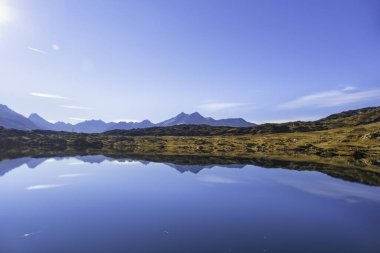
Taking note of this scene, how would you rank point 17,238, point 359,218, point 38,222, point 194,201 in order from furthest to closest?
point 194,201, point 359,218, point 38,222, point 17,238

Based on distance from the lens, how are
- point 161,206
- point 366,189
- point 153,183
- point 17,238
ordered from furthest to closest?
point 153,183 < point 366,189 < point 161,206 < point 17,238

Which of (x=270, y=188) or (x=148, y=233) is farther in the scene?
(x=270, y=188)

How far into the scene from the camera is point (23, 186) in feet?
168

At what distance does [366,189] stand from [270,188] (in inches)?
459

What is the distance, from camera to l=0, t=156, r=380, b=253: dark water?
80.0 ft

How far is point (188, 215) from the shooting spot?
109 feet

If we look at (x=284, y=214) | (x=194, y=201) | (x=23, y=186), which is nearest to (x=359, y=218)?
(x=284, y=214)

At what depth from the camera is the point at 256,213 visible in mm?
34438

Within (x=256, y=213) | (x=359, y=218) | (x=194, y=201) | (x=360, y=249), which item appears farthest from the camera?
(x=194, y=201)

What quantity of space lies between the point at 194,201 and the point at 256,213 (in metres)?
7.94

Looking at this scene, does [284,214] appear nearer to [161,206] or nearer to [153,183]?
[161,206]

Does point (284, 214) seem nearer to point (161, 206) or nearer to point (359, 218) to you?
point (359, 218)

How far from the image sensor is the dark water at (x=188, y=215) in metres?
24.4

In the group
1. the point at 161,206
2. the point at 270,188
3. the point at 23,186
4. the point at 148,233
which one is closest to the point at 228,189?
the point at 270,188
